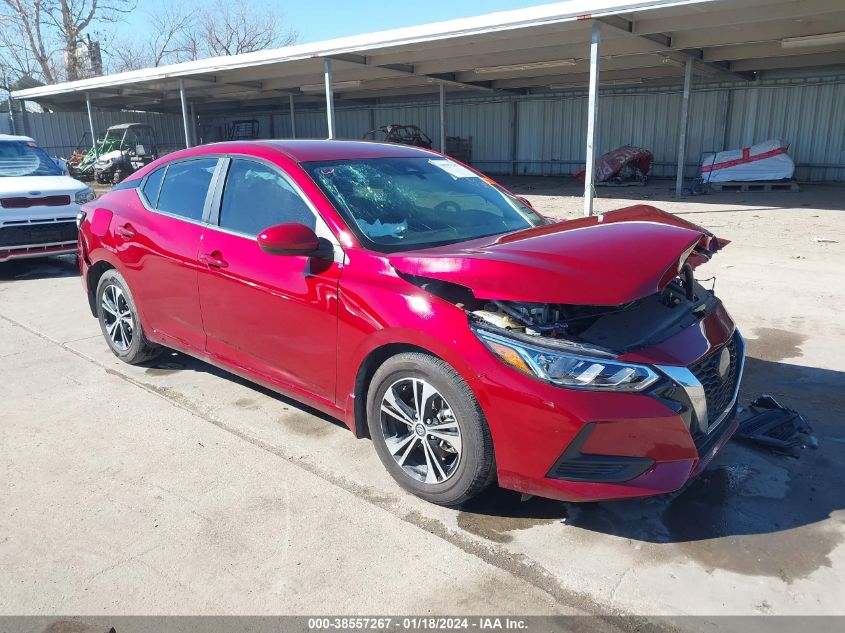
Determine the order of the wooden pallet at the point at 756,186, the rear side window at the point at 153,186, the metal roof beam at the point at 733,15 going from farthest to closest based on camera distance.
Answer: the wooden pallet at the point at 756,186
the metal roof beam at the point at 733,15
the rear side window at the point at 153,186

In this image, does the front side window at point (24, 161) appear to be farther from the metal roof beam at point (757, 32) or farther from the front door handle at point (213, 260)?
the metal roof beam at point (757, 32)

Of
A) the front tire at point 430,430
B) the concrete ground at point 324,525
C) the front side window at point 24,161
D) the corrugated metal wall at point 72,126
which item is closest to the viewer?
the concrete ground at point 324,525

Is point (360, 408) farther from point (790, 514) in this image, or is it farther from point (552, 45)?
point (552, 45)

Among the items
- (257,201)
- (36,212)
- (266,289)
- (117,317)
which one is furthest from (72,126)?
(266,289)

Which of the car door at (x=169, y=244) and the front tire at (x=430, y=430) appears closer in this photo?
the front tire at (x=430, y=430)

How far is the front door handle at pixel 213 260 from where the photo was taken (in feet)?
13.0

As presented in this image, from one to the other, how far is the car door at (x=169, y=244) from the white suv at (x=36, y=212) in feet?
14.1

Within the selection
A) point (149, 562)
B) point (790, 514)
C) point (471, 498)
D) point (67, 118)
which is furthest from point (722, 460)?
point (67, 118)

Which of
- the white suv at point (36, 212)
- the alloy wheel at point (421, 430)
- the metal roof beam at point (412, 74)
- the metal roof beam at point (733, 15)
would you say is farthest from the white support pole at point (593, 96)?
the alloy wheel at point (421, 430)

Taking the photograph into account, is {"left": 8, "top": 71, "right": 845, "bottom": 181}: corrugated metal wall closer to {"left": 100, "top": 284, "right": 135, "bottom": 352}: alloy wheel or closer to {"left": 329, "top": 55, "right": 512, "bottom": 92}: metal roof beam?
{"left": 329, "top": 55, "right": 512, "bottom": 92}: metal roof beam

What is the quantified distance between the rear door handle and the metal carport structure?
8.85 meters

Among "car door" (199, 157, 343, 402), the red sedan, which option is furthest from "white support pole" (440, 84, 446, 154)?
"car door" (199, 157, 343, 402)

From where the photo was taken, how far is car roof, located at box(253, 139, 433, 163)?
3910 millimetres

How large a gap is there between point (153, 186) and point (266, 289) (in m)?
1.74
